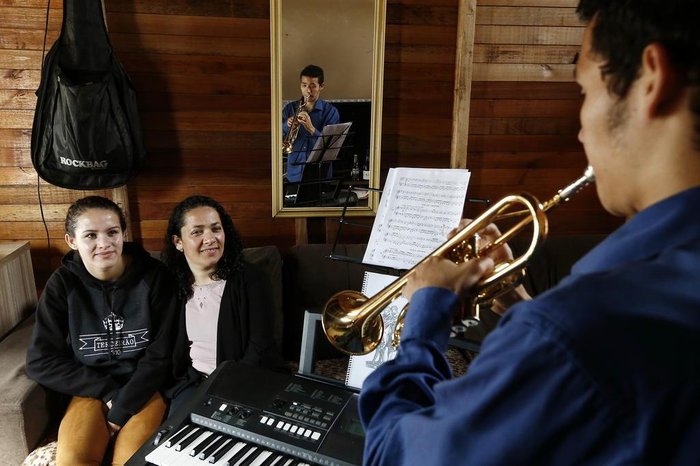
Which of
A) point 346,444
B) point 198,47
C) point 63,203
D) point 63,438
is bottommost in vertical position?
point 63,438

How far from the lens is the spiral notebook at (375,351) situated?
1614 millimetres

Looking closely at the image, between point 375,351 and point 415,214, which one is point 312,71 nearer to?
point 415,214

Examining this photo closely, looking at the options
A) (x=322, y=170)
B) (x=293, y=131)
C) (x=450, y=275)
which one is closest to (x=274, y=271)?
(x=322, y=170)

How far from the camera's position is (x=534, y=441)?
481mm

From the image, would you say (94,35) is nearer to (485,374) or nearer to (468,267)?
(468,267)

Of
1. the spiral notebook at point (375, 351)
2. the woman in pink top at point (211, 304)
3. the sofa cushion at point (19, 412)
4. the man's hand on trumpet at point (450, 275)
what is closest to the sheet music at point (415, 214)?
the spiral notebook at point (375, 351)

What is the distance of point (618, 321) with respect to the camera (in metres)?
0.46

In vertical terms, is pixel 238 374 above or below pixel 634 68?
below

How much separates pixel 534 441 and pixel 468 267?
401mm

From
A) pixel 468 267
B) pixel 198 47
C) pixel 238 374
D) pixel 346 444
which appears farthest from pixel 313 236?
pixel 468 267

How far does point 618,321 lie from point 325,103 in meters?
2.26

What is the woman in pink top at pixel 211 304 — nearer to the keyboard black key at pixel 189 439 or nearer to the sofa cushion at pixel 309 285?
the sofa cushion at pixel 309 285

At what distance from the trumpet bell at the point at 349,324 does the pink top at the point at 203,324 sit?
923mm

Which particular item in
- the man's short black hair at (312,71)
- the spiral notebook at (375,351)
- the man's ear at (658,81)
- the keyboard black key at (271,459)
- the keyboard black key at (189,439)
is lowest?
the keyboard black key at (271,459)
